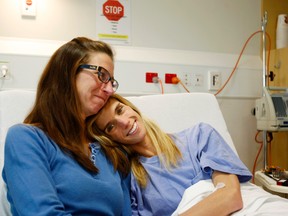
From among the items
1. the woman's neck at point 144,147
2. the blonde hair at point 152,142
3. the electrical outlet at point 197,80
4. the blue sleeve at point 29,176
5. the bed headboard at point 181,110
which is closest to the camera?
the blue sleeve at point 29,176

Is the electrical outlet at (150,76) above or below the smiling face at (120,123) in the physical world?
above

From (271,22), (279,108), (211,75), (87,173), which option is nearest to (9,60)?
(87,173)

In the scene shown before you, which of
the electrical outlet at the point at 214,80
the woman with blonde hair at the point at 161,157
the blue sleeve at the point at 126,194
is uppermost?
the electrical outlet at the point at 214,80

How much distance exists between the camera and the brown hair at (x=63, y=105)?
3.18 ft

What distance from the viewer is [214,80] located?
Answer: 227 cm

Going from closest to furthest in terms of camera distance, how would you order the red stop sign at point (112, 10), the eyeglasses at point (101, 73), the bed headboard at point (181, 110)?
the eyeglasses at point (101, 73)
the bed headboard at point (181, 110)
the red stop sign at point (112, 10)

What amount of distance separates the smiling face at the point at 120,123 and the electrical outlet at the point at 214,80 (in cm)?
116

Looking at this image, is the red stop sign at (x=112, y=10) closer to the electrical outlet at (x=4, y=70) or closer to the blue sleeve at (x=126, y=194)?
the electrical outlet at (x=4, y=70)

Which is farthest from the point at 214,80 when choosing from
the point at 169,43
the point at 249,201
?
the point at 249,201

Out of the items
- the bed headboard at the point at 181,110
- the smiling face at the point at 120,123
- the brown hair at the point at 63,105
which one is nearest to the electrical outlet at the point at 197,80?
the bed headboard at the point at 181,110

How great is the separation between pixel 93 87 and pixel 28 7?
114cm

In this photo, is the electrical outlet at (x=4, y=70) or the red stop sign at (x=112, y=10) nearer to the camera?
the electrical outlet at (x=4, y=70)

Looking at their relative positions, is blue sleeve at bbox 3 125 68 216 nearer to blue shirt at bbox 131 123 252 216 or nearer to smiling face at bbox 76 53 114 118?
smiling face at bbox 76 53 114 118

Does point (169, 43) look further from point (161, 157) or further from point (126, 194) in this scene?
point (126, 194)
